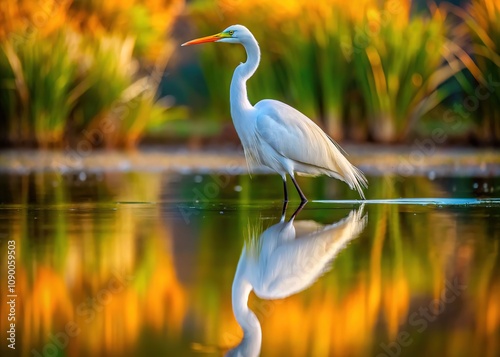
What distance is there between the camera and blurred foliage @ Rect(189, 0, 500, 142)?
51.6 ft

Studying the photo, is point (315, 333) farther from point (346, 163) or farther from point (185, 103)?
point (185, 103)

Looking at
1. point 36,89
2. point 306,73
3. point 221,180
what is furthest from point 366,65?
point 36,89

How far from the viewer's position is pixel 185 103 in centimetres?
2339

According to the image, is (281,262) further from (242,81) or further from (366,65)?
(366,65)

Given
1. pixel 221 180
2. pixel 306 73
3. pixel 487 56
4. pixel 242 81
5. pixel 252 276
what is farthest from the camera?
pixel 306 73

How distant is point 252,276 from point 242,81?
4545mm

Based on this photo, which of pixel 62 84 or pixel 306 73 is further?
pixel 306 73

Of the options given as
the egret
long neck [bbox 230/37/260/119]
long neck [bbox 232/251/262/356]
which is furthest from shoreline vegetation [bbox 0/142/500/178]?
long neck [bbox 232/251/262/356]

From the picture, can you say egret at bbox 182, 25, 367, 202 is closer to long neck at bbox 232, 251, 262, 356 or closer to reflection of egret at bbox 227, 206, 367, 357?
reflection of egret at bbox 227, 206, 367, 357

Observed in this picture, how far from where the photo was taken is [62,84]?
15469 millimetres

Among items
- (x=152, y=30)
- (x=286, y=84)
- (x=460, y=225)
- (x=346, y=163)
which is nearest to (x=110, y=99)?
(x=286, y=84)

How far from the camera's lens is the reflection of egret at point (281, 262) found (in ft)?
15.4

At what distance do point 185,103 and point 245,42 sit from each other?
13.2 metres

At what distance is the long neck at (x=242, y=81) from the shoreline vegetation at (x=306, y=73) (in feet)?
18.5
